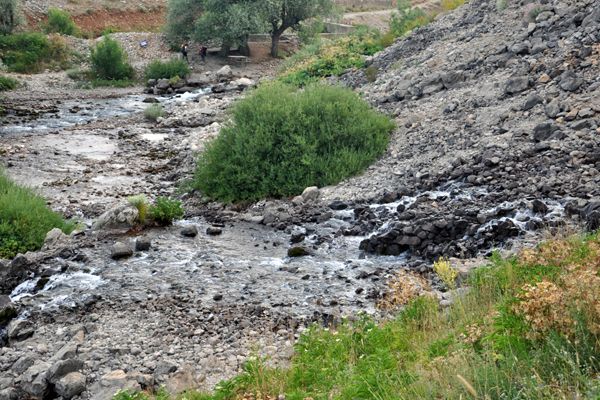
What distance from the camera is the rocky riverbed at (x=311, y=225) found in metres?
8.55

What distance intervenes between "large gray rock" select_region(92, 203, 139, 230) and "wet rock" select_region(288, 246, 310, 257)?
3.56 m

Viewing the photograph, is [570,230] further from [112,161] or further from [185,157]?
[112,161]

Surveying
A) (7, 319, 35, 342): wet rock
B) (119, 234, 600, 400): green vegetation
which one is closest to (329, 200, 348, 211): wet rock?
(119, 234, 600, 400): green vegetation

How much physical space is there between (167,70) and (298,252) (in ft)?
82.7

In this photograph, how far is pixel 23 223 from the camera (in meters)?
12.5

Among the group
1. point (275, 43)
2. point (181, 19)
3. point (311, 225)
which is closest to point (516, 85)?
point (311, 225)

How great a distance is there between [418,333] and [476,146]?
8193mm

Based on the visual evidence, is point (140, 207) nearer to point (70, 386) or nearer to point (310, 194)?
point (310, 194)

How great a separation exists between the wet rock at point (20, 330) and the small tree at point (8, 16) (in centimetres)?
3249

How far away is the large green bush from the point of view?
48.1 feet

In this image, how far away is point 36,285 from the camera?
10.8 metres

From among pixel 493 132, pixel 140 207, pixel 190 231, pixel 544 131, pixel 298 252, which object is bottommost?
pixel 190 231

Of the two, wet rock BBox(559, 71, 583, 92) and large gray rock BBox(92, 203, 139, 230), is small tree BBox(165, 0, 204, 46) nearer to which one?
large gray rock BBox(92, 203, 139, 230)

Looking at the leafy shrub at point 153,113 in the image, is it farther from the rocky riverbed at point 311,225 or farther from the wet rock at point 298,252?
the wet rock at point 298,252
